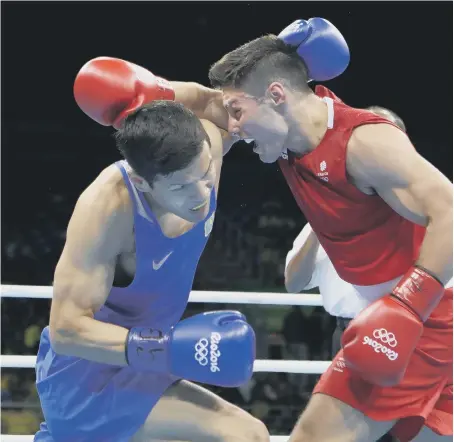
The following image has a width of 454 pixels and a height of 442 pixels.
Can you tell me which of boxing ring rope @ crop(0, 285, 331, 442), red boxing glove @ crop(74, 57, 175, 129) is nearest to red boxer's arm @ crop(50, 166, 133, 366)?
red boxing glove @ crop(74, 57, 175, 129)

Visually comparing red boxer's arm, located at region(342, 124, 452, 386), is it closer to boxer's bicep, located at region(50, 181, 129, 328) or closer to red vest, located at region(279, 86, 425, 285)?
red vest, located at region(279, 86, 425, 285)

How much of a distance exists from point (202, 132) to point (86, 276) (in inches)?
16.0

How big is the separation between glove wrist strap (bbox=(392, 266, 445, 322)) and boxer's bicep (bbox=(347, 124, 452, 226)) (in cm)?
12

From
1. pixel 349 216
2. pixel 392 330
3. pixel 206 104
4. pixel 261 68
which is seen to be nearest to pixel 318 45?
pixel 261 68

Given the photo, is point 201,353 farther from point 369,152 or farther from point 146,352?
point 369,152

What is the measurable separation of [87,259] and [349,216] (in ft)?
2.00

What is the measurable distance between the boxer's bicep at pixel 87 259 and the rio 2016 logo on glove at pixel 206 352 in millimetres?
244

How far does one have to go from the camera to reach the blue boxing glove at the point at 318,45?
1.95 m

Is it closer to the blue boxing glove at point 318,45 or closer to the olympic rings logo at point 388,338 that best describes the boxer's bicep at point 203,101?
the blue boxing glove at point 318,45

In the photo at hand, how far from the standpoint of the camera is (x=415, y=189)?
1.70 meters

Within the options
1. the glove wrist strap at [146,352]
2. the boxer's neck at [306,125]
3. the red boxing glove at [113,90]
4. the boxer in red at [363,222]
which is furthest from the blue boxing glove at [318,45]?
the glove wrist strap at [146,352]

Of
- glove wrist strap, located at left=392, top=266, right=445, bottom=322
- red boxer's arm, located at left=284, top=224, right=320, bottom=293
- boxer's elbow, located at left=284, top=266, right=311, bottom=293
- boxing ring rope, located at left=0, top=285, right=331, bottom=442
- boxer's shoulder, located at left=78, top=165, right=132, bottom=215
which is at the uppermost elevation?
boxer's shoulder, located at left=78, top=165, right=132, bottom=215

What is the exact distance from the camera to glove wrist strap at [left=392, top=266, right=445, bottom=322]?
1.69 metres

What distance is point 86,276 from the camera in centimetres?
173
